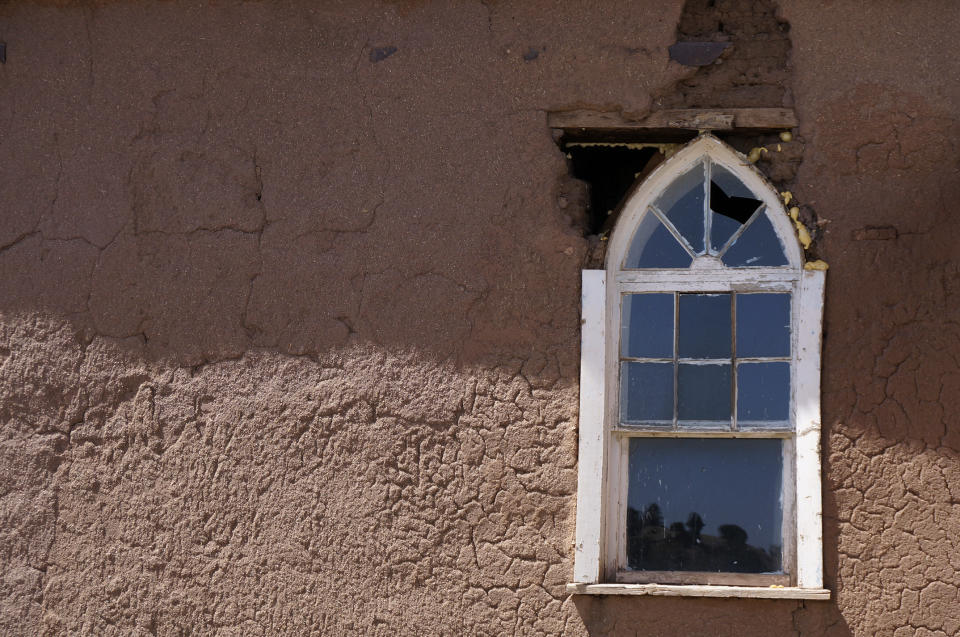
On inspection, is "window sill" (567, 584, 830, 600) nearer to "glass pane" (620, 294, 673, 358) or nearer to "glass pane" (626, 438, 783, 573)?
"glass pane" (626, 438, 783, 573)

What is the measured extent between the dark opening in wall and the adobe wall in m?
0.39

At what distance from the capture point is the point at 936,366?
429 centimetres

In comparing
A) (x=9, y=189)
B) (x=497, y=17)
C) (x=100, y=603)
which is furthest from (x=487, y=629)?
(x=9, y=189)

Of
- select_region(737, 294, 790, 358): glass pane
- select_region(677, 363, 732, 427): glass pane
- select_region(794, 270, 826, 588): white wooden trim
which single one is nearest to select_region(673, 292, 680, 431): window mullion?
select_region(677, 363, 732, 427): glass pane

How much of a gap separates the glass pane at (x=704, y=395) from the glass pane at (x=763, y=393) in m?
0.06

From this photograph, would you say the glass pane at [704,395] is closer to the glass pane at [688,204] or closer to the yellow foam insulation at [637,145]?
the glass pane at [688,204]

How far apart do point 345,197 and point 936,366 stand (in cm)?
264

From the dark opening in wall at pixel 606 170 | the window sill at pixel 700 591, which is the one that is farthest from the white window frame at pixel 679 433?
the dark opening in wall at pixel 606 170

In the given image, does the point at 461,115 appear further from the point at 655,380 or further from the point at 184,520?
the point at 184,520

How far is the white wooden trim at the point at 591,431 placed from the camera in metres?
4.32

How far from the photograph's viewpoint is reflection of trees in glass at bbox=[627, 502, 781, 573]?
4.41 meters

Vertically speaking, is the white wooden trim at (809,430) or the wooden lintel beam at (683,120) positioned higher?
the wooden lintel beam at (683,120)

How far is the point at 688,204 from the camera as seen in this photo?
476cm

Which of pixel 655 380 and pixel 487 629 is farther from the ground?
pixel 655 380
